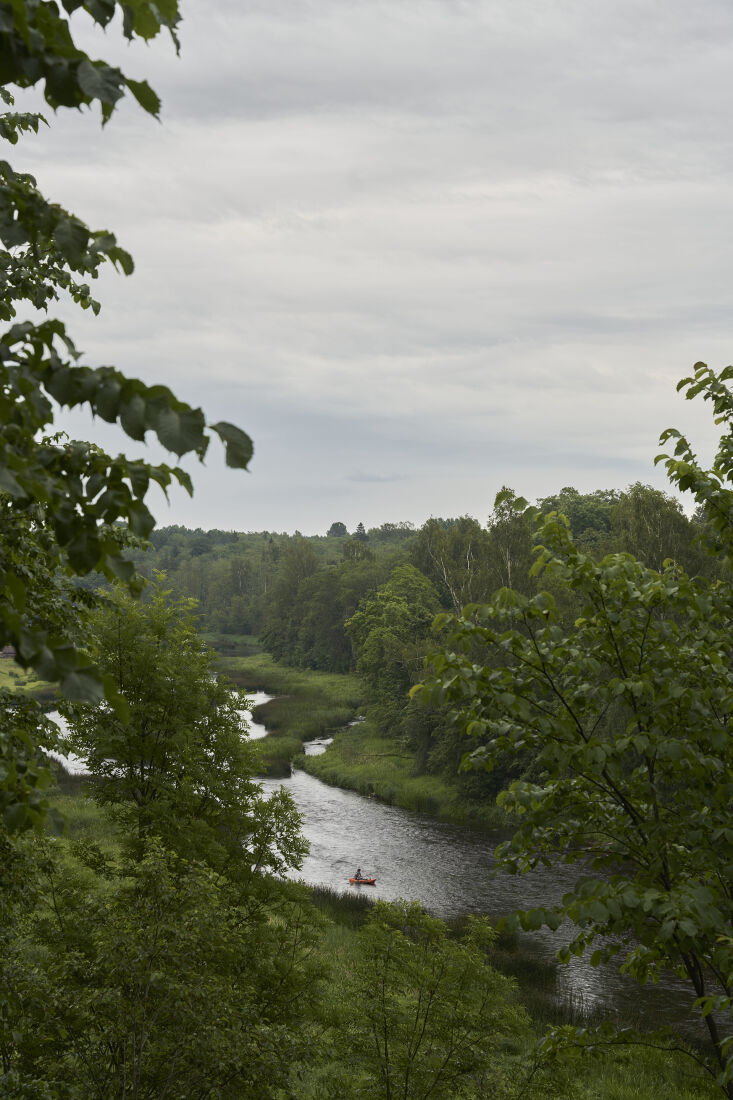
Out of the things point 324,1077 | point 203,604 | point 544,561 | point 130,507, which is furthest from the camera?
point 203,604

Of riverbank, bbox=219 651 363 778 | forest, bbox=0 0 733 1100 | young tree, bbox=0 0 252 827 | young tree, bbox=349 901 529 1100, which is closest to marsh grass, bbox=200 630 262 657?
riverbank, bbox=219 651 363 778

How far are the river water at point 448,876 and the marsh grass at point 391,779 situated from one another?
3.06ft

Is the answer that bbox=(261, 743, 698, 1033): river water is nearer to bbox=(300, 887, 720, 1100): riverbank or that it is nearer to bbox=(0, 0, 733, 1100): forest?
bbox=(300, 887, 720, 1100): riverbank

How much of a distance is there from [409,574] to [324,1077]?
55.2m

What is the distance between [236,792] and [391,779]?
28346mm

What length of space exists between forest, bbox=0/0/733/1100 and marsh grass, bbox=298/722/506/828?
18.6 m

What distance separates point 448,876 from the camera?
2745cm

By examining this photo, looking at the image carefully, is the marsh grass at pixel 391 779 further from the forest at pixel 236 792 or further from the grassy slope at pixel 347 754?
the forest at pixel 236 792

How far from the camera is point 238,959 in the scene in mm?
10469

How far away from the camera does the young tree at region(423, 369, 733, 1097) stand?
4.77m

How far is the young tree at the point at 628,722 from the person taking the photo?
4.77 meters

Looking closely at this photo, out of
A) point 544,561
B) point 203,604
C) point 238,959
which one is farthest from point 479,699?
point 203,604

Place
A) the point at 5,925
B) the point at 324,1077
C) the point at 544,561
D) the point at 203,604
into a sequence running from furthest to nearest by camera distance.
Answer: the point at 203,604 → the point at 324,1077 → the point at 5,925 → the point at 544,561

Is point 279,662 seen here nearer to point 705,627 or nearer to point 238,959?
point 238,959
